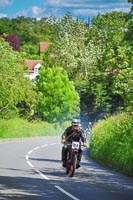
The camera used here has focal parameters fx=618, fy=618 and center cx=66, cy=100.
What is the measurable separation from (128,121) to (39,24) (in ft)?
459

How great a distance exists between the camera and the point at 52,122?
7906cm

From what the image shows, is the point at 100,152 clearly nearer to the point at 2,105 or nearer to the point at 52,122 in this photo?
the point at 2,105

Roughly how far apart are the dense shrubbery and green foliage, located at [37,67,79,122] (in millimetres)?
1784

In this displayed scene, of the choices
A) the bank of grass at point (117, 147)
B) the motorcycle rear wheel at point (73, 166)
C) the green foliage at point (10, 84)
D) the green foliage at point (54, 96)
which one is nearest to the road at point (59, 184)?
the motorcycle rear wheel at point (73, 166)

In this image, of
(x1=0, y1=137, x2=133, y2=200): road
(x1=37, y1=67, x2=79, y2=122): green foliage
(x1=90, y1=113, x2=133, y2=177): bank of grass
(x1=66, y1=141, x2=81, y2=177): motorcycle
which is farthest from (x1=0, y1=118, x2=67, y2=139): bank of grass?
(x1=66, y1=141, x2=81, y2=177): motorcycle

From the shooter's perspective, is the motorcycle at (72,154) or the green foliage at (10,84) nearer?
the motorcycle at (72,154)

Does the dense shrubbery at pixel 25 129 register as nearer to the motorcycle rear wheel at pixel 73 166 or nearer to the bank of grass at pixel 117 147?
the bank of grass at pixel 117 147

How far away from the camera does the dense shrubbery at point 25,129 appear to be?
59.1m

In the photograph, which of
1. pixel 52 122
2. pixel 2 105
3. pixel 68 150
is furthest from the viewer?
pixel 52 122

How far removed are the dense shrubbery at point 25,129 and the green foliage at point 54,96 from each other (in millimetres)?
1784

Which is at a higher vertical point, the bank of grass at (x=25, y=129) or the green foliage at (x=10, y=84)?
the green foliage at (x=10, y=84)

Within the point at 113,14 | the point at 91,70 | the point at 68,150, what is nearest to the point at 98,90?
the point at 91,70

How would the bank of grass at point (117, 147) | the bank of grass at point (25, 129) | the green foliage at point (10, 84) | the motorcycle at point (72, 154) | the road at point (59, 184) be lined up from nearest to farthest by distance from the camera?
the road at point (59, 184)
the motorcycle at point (72, 154)
the bank of grass at point (117, 147)
the green foliage at point (10, 84)
the bank of grass at point (25, 129)

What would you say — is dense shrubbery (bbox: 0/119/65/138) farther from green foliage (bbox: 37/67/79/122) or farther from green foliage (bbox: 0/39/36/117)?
green foliage (bbox: 0/39/36/117)
